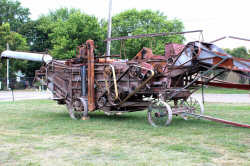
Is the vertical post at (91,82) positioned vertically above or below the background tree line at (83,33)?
below

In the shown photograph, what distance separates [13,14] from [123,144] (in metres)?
60.8

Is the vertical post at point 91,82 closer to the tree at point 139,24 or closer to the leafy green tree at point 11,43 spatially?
the tree at point 139,24

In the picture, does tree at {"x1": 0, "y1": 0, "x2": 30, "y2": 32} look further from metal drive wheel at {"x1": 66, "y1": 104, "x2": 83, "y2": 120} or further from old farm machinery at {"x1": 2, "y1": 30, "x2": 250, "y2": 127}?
metal drive wheel at {"x1": 66, "y1": 104, "x2": 83, "y2": 120}

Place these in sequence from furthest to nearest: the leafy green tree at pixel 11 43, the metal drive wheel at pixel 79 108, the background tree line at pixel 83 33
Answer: the leafy green tree at pixel 11 43
the background tree line at pixel 83 33
the metal drive wheel at pixel 79 108

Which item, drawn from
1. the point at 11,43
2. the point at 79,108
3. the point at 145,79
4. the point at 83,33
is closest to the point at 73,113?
the point at 79,108

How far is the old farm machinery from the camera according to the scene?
381 inches

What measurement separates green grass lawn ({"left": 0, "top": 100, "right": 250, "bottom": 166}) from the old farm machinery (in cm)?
90

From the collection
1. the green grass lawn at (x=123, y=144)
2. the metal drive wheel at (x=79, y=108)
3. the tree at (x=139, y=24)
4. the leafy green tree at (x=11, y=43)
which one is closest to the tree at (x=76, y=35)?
the tree at (x=139, y=24)

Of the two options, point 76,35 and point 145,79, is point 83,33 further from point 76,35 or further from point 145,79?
point 145,79

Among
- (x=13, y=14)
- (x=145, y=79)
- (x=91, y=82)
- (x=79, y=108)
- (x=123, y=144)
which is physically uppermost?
(x=13, y=14)

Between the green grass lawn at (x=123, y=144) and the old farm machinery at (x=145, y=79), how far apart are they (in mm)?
903

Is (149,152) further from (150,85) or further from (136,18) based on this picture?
(136,18)

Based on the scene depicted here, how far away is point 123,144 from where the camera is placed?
7.69 meters

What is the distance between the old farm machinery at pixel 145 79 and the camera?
381 inches
